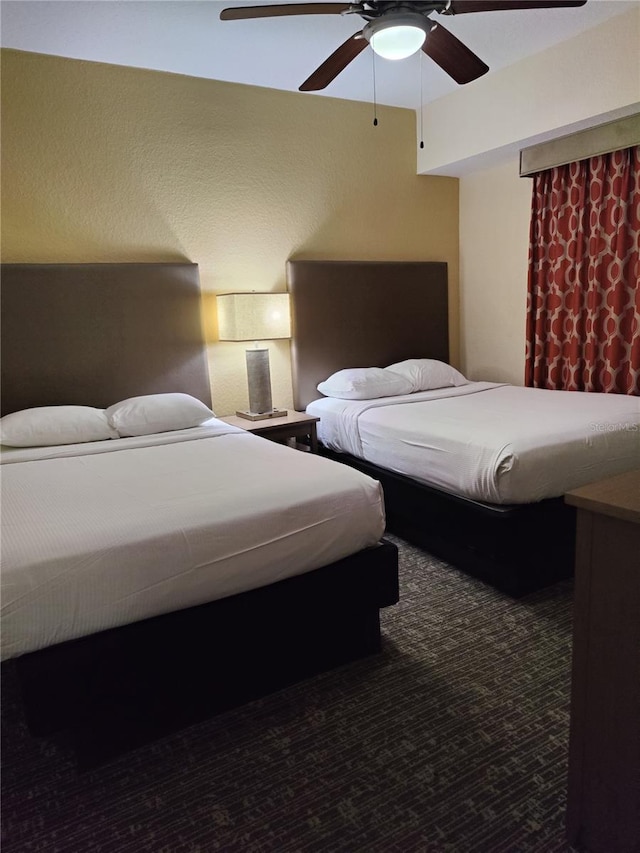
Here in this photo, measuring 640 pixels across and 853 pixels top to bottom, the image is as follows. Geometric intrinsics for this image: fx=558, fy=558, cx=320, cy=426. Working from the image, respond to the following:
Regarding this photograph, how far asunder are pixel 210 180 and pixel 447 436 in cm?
221

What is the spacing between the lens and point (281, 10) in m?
1.97

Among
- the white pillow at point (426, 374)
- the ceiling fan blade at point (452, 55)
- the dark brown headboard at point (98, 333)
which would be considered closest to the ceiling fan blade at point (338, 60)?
the ceiling fan blade at point (452, 55)

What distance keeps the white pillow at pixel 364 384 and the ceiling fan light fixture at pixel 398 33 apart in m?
1.90

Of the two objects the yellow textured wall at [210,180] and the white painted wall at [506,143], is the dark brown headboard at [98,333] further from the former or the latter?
the white painted wall at [506,143]

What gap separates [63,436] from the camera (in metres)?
2.71

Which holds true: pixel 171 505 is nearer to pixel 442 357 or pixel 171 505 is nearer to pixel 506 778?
pixel 506 778

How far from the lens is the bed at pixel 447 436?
2.35 metres

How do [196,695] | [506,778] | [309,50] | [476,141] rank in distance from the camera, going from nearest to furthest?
[506,778] < [196,695] < [309,50] < [476,141]

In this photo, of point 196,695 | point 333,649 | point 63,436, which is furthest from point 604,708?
point 63,436

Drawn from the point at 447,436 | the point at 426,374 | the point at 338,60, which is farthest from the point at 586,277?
the point at 338,60

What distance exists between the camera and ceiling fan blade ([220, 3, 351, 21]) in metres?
1.96

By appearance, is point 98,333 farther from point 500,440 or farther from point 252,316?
point 500,440

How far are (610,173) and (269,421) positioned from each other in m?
2.55

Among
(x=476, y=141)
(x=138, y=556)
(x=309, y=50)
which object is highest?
(x=309, y=50)
